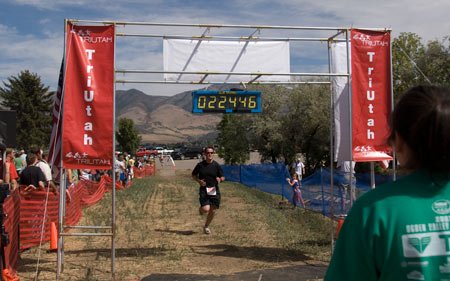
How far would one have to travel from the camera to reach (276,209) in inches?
613

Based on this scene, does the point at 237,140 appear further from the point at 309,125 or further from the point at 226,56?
the point at 226,56

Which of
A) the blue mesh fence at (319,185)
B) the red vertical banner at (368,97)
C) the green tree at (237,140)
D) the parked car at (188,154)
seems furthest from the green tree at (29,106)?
the red vertical banner at (368,97)

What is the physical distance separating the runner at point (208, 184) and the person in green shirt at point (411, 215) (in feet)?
29.9

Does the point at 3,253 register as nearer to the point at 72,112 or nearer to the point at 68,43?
the point at 72,112

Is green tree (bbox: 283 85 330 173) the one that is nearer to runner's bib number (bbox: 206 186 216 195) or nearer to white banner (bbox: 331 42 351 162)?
runner's bib number (bbox: 206 186 216 195)

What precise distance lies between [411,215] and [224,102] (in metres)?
6.75

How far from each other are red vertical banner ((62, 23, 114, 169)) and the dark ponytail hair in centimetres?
587

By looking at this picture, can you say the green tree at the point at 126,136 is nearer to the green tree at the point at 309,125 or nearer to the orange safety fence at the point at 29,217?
the green tree at the point at 309,125

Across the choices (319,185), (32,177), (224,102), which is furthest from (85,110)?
(319,185)

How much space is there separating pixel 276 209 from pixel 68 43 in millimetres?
10045

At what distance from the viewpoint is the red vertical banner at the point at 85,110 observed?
7.11m

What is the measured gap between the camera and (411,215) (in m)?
1.66

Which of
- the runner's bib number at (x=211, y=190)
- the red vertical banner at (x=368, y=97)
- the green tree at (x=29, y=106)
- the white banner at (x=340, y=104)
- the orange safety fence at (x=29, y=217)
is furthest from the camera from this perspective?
the green tree at (x=29, y=106)

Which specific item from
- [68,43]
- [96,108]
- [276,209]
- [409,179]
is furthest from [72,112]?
[276,209]
